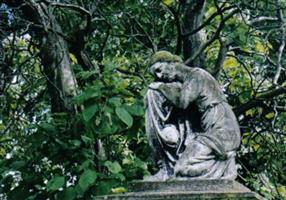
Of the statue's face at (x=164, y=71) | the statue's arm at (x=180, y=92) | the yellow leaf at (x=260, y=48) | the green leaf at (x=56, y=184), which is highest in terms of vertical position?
the yellow leaf at (x=260, y=48)

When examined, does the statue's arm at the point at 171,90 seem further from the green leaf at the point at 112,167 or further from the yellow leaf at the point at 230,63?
the yellow leaf at the point at 230,63

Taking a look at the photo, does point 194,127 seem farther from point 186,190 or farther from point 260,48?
point 260,48

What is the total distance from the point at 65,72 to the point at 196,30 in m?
1.83

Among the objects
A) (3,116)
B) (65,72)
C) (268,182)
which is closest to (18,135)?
(3,116)

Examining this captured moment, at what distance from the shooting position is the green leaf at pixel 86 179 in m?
6.80

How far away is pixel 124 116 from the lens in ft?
22.0

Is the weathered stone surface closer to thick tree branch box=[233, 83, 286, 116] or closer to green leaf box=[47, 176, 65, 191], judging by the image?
Answer: green leaf box=[47, 176, 65, 191]

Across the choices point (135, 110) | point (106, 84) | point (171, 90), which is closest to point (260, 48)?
point (106, 84)

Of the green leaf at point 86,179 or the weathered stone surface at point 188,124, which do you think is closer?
the weathered stone surface at point 188,124

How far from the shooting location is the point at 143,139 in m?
9.35

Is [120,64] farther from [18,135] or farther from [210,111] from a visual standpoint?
[210,111]

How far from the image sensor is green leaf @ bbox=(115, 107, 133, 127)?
21.9 feet

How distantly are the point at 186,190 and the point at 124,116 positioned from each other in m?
1.63

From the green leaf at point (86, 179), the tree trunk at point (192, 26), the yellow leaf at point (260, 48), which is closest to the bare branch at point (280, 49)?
the yellow leaf at point (260, 48)
